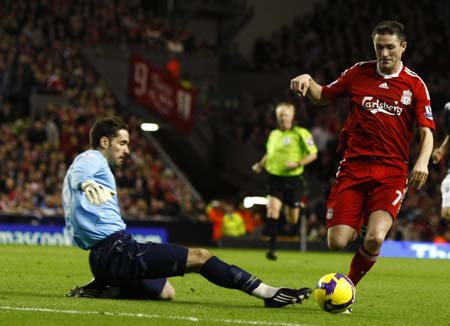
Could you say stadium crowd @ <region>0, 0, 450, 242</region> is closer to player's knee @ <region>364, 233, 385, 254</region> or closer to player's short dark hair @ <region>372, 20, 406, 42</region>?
player's knee @ <region>364, 233, 385, 254</region>

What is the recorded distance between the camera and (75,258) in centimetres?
1639

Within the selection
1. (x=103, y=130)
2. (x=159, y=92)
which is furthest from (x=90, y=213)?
(x=159, y=92)

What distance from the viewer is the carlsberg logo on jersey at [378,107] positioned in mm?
9164

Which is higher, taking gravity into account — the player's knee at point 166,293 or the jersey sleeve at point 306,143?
the jersey sleeve at point 306,143

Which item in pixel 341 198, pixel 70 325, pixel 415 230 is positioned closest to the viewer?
pixel 70 325

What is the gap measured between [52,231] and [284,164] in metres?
7.27

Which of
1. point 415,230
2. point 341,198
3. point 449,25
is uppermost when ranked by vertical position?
point 449,25

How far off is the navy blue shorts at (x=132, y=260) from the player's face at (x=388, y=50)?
233 centimetres

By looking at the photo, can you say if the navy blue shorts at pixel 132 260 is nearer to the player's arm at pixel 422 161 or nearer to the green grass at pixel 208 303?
the green grass at pixel 208 303

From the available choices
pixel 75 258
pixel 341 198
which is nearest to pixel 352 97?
pixel 341 198

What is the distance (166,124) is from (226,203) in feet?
18.1

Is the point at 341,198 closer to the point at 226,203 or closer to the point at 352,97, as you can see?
the point at 352,97

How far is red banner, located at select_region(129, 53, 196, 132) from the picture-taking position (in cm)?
3114

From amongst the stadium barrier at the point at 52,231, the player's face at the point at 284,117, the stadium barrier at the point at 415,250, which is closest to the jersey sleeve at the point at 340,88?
the player's face at the point at 284,117
